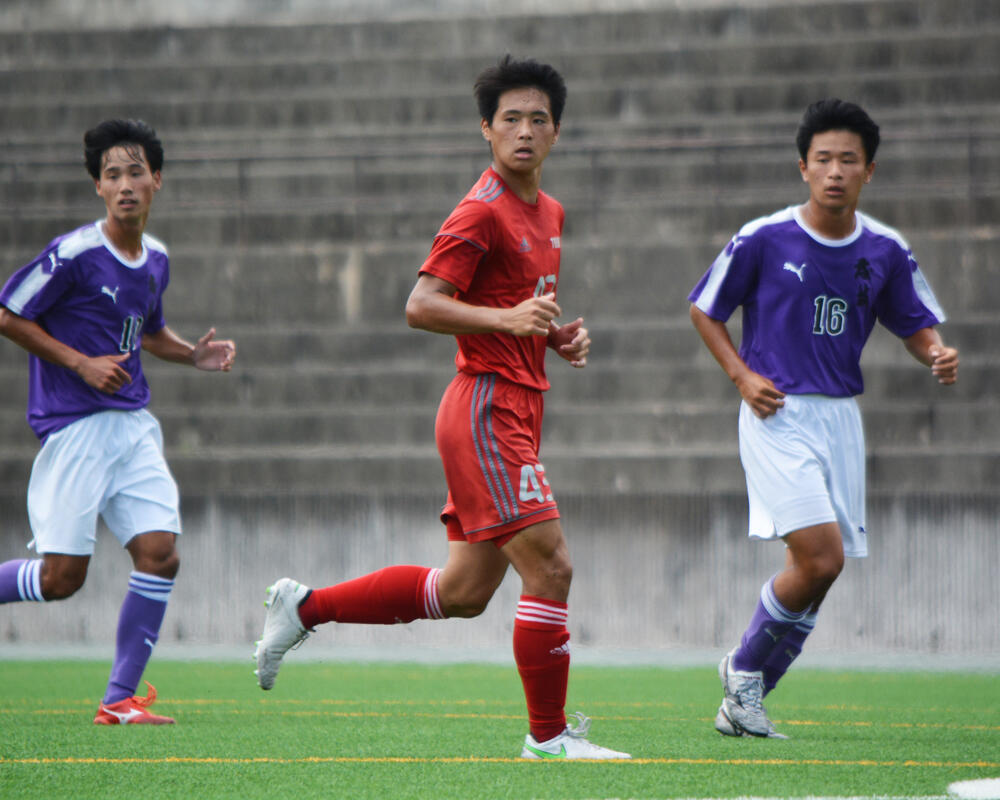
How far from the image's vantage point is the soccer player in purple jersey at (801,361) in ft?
16.3

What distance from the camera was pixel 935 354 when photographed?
5012 millimetres

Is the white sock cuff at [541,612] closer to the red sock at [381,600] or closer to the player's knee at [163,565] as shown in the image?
the red sock at [381,600]

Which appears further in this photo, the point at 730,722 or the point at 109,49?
the point at 109,49

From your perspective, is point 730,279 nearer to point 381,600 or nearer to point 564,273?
point 381,600

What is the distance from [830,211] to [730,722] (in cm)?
184

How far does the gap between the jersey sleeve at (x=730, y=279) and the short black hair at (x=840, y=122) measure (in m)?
0.43

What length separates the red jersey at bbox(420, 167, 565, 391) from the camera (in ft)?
14.1

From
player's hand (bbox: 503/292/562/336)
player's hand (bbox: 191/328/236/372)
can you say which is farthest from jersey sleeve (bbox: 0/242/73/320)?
player's hand (bbox: 503/292/562/336)

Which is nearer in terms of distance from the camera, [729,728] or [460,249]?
[460,249]

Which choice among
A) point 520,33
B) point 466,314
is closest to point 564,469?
point 520,33

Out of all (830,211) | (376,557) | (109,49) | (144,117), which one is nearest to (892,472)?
(376,557)

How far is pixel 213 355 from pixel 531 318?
2514 mm

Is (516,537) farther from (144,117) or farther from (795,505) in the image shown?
(144,117)

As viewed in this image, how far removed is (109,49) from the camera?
1473 cm
